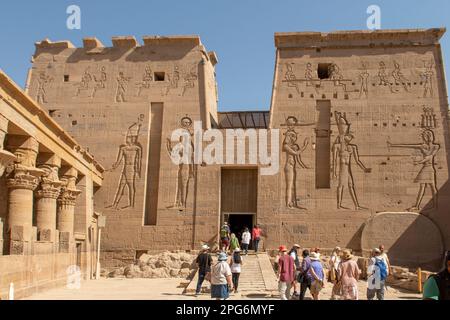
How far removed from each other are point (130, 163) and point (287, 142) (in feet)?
23.7

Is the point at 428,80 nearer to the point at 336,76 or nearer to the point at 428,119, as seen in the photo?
the point at 428,119

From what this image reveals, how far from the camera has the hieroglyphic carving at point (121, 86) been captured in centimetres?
2506

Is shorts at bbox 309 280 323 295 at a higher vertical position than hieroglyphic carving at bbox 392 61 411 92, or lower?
lower

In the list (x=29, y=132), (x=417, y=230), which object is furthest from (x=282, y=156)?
(x=29, y=132)

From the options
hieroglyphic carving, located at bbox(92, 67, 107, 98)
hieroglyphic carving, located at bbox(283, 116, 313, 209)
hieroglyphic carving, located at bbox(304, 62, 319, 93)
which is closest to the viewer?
hieroglyphic carving, located at bbox(283, 116, 313, 209)

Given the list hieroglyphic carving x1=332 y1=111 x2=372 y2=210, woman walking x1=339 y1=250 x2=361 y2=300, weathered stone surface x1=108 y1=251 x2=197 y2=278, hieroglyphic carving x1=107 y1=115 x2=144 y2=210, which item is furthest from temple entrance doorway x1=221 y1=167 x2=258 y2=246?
woman walking x1=339 y1=250 x2=361 y2=300

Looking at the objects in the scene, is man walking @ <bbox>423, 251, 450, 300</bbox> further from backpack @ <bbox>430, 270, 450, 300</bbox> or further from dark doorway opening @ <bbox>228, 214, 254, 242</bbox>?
Result: dark doorway opening @ <bbox>228, 214, 254, 242</bbox>

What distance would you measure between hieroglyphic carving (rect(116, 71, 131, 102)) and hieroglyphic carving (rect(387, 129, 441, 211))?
40.7ft

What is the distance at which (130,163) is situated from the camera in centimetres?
2423

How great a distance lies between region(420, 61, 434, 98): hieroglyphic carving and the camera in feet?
77.7

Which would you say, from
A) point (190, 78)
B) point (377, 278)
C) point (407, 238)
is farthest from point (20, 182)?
point (407, 238)

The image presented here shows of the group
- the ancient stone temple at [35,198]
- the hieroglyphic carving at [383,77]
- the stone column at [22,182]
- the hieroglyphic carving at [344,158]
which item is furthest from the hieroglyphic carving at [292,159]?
the stone column at [22,182]

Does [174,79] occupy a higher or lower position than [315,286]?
higher

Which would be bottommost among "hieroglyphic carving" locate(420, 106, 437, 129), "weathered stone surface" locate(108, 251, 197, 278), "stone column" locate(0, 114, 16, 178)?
"weathered stone surface" locate(108, 251, 197, 278)
